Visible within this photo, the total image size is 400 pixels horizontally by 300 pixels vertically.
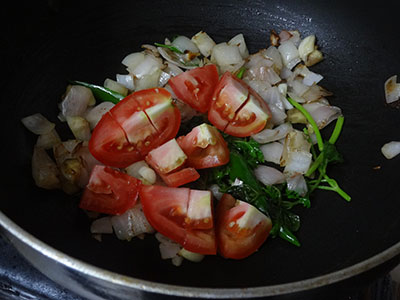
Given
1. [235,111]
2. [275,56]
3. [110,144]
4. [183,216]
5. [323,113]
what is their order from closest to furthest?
[183,216] → [110,144] → [235,111] → [323,113] → [275,56]

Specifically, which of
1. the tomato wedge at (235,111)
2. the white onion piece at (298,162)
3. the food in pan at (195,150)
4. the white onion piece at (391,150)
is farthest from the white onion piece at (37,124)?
the white onion piece at (391,150)

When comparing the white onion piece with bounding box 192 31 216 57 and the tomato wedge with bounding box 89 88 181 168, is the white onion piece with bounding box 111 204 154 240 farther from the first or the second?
the white onion piece with bounding box 192 31 216 57

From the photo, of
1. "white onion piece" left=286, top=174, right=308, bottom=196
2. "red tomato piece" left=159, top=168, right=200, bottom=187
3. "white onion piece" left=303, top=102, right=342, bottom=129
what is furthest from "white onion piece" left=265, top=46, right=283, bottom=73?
"red tomato piece" left=159, top=168, right=200, bottom=187

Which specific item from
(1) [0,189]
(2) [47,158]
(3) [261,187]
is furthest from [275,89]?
(1) [0,189]

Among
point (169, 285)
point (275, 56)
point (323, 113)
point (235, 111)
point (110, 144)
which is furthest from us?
point (275, 56)

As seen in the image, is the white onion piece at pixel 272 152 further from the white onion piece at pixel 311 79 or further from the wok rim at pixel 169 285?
the wok rim at pixel 169 285

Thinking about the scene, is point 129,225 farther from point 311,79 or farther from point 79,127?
point 311,79

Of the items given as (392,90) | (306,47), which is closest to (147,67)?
(306,47)
